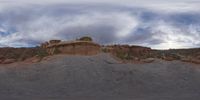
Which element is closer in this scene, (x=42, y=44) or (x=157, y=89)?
(x=157, y=89)

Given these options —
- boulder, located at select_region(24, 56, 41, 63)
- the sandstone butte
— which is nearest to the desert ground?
boulder, located at select_region(24, 56, 41, 63)

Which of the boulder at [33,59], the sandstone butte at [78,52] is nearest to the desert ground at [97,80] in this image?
the boulder at [33,59]

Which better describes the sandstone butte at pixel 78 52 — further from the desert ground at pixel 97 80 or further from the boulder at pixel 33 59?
the desert ground at pixel 97 80

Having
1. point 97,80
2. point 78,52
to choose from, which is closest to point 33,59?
point 78,52

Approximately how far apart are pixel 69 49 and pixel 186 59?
878 centimetres

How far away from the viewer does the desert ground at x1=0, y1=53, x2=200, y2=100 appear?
31.4 meters

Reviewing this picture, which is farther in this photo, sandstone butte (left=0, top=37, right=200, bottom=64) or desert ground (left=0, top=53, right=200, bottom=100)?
sandstone butte (left=0, top=37, right=200, bottom=64)

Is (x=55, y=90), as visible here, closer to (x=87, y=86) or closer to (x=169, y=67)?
(x=87, y=86)

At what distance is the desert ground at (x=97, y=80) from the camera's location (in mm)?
31406

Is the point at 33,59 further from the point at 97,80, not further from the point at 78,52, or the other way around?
the point at 97,80

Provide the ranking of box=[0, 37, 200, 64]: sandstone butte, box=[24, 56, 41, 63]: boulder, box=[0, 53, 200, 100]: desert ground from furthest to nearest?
box=[0, 37, 200, 64]: sandstone butte
box=[24, 56, 41, 63]: boulder
box=[0, 53, 200, 100]: desert ground

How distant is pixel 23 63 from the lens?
125ft

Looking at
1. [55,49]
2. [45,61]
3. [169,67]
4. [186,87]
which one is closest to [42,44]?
[55,49]

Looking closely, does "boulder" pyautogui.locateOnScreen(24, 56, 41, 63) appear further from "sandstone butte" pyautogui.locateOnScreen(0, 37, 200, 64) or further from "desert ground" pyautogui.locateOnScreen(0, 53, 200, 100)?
"desert ground" pyautogui.locateOnScreen(0, 53, 200, 100)
